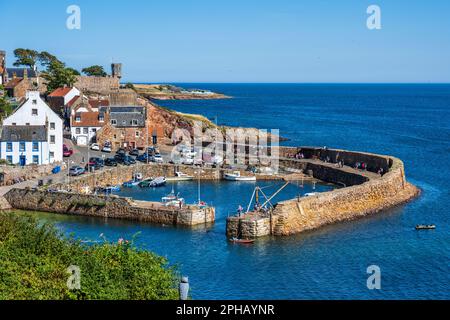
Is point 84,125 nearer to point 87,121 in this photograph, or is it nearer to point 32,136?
point 87,121

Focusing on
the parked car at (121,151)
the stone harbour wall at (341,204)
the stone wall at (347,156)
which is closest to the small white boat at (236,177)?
the stone wall at (347,156)

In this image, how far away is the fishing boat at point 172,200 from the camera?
165 feet

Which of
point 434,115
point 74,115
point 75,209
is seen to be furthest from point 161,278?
point 434,115

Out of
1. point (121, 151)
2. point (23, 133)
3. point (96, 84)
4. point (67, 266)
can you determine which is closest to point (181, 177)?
point (121, 151)

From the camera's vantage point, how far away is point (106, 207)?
50875 mm

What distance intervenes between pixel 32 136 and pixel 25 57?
65.0 metres

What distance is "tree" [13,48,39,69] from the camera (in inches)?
4872

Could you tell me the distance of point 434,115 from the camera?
17925 centimetres

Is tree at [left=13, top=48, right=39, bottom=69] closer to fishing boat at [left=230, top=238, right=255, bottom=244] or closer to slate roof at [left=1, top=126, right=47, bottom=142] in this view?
slate roof at [left=1, top=126, right=47, bottom=142]

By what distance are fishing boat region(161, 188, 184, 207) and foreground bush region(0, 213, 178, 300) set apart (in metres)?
21.8

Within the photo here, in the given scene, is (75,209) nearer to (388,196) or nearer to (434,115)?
(388,196)
